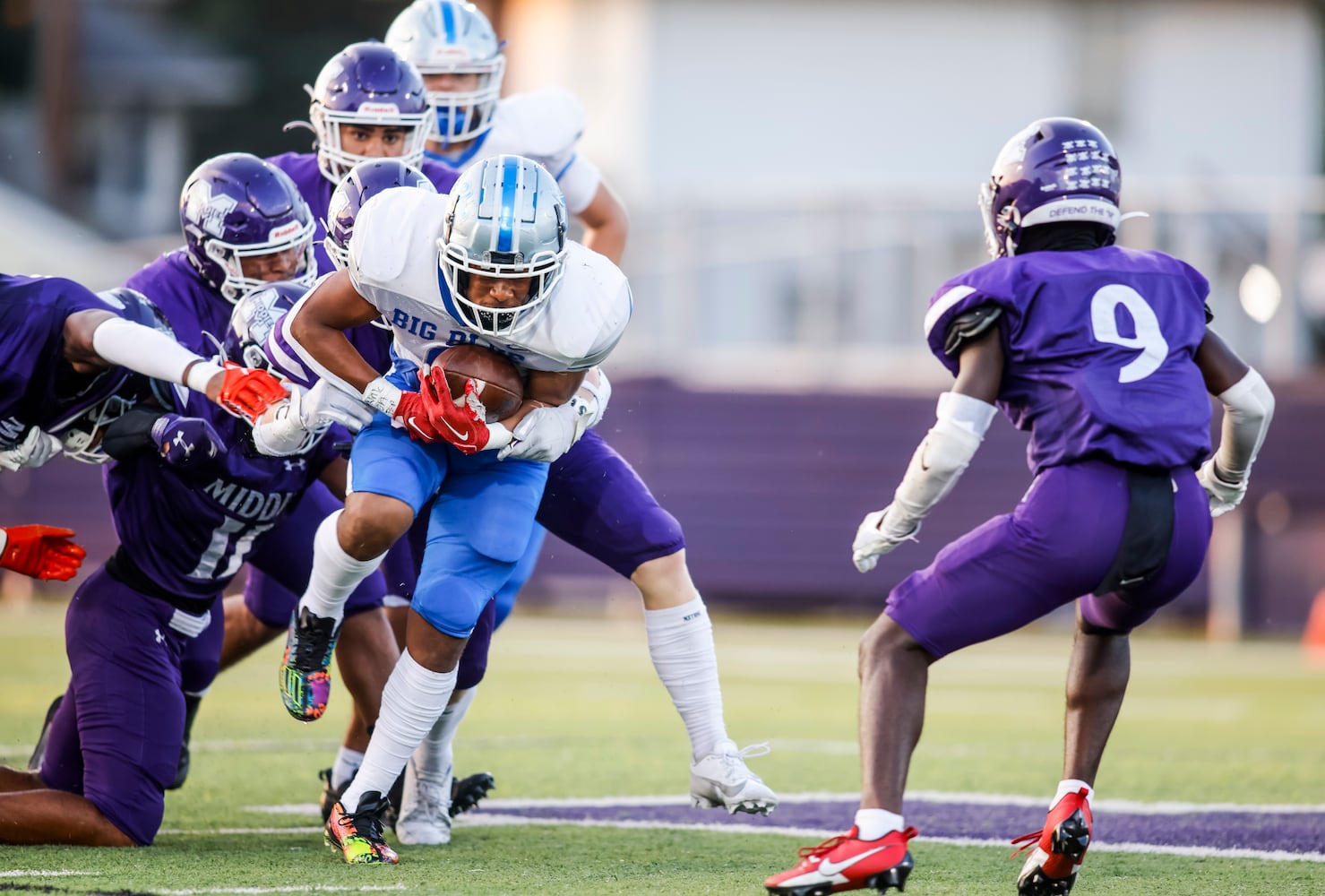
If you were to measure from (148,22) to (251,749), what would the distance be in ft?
80.5

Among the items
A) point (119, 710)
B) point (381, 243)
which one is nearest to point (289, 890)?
point (119, 710)

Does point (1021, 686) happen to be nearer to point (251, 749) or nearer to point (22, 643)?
point (251, 749)

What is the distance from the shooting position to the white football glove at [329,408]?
3.84 m

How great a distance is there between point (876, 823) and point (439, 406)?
1.22m

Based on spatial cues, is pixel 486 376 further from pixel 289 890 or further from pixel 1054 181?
pixel 1054 181

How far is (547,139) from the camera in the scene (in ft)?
18.2

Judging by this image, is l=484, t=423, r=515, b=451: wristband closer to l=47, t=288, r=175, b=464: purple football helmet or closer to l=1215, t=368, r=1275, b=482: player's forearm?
l=47, t=288, r=175, b=464: purple football helmet

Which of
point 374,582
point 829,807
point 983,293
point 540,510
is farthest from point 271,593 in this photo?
point 983,293

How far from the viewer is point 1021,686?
838cm

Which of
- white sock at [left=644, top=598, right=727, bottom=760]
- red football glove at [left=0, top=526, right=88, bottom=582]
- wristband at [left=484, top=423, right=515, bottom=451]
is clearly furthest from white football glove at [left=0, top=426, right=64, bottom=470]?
white sock at [left=644, top=598, right=727, bottom=760]

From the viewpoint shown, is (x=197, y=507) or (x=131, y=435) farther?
(x=197, y=507)

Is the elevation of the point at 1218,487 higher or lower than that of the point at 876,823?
higher

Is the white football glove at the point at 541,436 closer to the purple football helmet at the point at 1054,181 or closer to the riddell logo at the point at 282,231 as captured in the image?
the riddell logo at the point at 282,231

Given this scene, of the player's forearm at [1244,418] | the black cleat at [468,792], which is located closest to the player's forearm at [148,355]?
the black cleat at [468,792]
